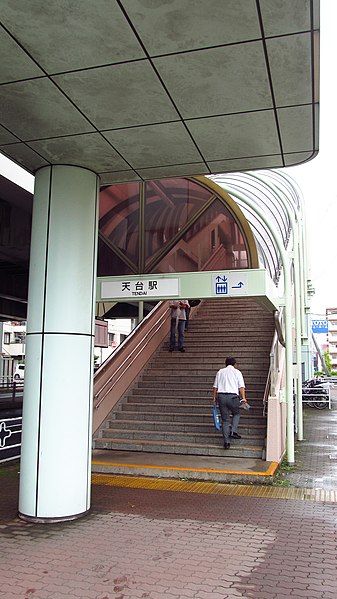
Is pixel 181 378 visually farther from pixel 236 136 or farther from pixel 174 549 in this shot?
pixel 236 136

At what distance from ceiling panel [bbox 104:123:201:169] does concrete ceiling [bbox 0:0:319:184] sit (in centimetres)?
1

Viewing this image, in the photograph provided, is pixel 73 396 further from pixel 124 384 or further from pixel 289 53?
pixel 124 384

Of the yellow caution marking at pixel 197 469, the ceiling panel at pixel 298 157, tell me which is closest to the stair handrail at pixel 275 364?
the yellow caution marking at pixel 197 469

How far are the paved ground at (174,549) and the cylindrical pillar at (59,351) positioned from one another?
1.26 feet

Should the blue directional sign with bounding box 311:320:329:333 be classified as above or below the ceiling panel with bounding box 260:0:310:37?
above

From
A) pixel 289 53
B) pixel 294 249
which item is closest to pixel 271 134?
pixel 289 53

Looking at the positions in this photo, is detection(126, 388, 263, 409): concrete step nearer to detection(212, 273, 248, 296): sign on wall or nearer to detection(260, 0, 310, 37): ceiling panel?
detection(212, 273, 248, 296): sign on wall

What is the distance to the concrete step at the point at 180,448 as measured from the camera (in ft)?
28.5

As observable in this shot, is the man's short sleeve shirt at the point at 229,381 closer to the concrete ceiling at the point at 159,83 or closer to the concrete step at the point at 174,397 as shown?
the concrete step at the point at 174,397

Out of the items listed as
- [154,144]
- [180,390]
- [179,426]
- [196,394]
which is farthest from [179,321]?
[154,144]

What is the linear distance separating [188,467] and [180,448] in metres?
1.14

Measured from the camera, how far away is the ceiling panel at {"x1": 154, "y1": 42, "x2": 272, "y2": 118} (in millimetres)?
4020

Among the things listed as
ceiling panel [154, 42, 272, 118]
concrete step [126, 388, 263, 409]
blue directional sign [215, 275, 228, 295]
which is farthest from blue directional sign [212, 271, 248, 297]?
concrete step [126, 388, 263, 409]

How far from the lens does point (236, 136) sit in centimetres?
533
